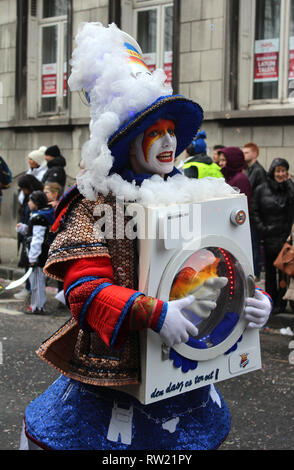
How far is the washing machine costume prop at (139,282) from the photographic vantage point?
241cm

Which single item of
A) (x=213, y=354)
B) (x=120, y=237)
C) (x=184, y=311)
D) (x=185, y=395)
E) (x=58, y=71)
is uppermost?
(x=58, y=71)

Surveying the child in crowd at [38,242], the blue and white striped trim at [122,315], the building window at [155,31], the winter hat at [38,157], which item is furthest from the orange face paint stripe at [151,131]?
the building window at [155,31]

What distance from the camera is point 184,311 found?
2533 millimetres

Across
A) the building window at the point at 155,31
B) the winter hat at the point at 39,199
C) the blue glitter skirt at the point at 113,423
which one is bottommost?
the blue glitter skirt at the point at 113,423

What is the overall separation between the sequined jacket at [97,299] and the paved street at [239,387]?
1699 millimetres

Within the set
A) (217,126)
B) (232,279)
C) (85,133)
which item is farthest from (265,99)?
(232,279)

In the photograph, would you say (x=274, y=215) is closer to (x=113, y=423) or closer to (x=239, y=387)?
(x=239, y=387)

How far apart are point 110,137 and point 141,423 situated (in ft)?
3.50

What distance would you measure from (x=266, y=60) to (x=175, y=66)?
4.91ft

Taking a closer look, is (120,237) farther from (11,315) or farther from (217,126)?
(217,126)

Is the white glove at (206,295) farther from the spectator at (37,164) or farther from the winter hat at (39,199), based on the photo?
the spectator at (37,164)

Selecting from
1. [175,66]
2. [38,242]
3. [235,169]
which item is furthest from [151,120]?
[175,66]

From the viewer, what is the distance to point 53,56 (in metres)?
14.1

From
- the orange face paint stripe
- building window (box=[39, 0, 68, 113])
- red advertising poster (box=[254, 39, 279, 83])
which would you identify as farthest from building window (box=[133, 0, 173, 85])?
the orange face paint stripe
